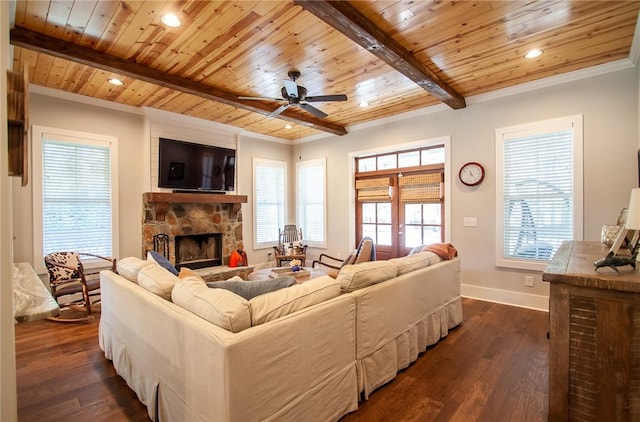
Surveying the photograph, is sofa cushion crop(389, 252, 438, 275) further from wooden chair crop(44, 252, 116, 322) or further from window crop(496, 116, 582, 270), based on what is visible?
wooden chair crop(44, 252, 116, 322)

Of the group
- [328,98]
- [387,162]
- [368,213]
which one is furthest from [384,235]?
[328,98]

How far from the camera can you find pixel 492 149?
4258mm

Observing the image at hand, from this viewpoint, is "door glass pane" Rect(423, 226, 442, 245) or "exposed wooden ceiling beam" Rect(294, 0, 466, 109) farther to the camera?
"door glass pane" Rect(423, 226, 442, 245)

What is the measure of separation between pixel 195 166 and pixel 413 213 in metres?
3.83

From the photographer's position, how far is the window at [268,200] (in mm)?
6312

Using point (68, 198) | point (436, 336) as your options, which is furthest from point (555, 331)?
point (68, 198)

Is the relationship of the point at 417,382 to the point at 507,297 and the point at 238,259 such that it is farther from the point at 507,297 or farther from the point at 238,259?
the point at 238,259

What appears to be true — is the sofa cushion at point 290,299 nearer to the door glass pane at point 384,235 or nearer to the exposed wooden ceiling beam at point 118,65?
the exposed wooden ceiling beam at point 118,65

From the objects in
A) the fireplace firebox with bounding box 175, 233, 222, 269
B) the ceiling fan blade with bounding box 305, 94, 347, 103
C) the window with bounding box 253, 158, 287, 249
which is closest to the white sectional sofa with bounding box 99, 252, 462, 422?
the ceiling fan blade with bounding box 305, 94, 347, 103

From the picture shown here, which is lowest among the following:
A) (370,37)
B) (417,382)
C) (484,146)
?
(417,382)

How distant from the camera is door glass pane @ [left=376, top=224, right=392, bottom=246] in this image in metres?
5.48

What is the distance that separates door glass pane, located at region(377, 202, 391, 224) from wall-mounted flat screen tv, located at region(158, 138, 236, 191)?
9.26ft

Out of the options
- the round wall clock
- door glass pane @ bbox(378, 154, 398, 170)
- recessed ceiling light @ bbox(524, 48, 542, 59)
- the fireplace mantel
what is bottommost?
the fireplace mantel

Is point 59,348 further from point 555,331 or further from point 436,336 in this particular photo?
point 555,331
